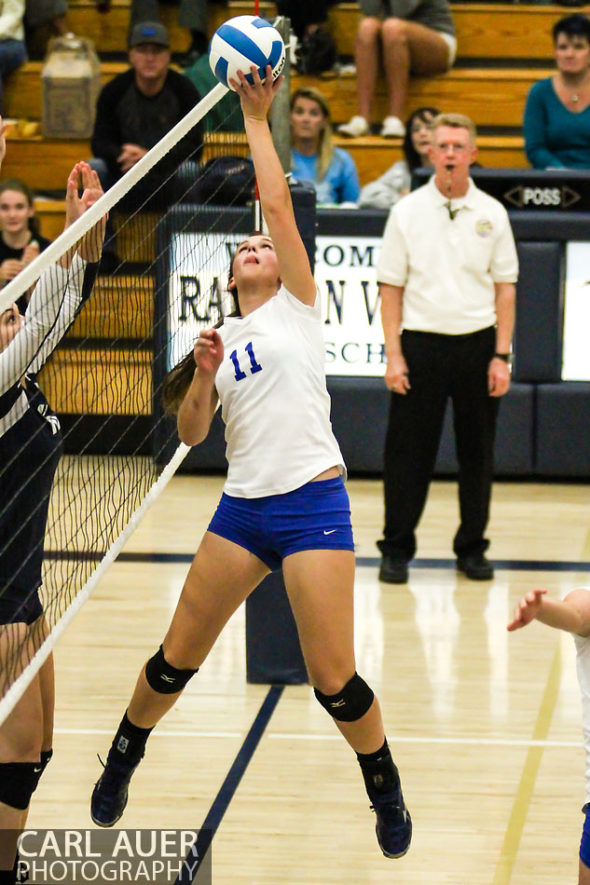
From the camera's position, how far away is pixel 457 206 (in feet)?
22.6

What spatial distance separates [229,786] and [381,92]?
284 inches

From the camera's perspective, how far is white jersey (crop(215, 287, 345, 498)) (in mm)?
3951

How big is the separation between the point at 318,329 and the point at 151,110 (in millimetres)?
5947

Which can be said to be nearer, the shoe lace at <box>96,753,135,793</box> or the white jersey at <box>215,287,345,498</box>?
the white jersey at <box>215,287,345,498</box>

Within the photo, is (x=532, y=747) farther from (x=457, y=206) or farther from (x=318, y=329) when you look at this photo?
(x=457, y=206)

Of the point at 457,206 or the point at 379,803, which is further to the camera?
the point at 457,206

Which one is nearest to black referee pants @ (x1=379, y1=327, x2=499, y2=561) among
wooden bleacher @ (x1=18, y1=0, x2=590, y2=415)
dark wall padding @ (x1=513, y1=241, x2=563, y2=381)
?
dark wall padding @ (x1=513, y1=241, x2=563, y2=381)

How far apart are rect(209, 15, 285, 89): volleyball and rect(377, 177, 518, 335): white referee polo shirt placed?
2.73 metres

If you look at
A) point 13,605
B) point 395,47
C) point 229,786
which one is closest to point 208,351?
point 13,605

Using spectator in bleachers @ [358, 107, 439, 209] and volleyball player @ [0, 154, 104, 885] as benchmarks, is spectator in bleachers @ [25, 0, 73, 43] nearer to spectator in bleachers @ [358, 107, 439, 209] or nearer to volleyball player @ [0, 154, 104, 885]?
spectator in bleachers @ [358, 107, 439, 209]

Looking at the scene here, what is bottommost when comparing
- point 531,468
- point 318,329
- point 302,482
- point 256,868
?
point 531,468

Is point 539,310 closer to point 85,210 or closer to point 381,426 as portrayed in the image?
point 381,426

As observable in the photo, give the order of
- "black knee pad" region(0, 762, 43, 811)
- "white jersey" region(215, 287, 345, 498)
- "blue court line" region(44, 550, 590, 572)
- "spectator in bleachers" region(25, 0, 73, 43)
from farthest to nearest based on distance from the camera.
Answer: "spectator in bleachers" region(25, 0, 73, 43), "blue court line" region(44, 550, 590, 572), "white jersey" region(215, 287, 345, 498), "black knee pad" region(0, 762, 43, 811)

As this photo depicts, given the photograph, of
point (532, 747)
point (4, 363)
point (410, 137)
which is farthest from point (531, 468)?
point (4, 363)
